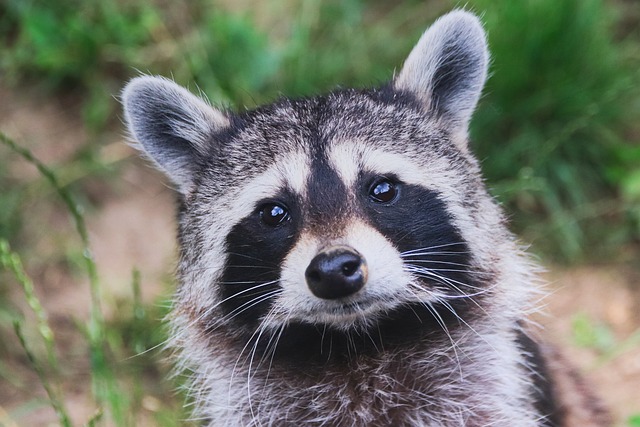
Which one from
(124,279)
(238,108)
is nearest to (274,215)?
(238,108)

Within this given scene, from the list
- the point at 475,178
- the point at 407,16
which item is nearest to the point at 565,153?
the point at 407,16

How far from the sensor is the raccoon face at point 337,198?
2.77 meters

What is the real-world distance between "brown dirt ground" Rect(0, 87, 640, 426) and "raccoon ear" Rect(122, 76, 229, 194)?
0.98 meters

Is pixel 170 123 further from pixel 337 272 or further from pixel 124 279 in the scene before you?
pixel 124 279

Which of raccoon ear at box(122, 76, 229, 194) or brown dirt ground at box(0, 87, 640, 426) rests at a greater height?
raccoon ear at box(122, 76, 229, 194)

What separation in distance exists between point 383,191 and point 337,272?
0.54 m

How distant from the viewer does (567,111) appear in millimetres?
5488

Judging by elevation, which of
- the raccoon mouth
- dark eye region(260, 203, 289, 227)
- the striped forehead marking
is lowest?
the raccoon mouth

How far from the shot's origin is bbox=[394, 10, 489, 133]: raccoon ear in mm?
3414

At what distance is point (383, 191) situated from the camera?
3.00m

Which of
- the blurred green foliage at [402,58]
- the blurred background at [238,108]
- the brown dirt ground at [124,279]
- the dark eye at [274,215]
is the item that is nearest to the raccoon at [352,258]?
the dark eye at [274,215]

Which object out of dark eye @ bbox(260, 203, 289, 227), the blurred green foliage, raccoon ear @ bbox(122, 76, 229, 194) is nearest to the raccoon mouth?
dark eye @ bbox(260, 203, 289, 227)

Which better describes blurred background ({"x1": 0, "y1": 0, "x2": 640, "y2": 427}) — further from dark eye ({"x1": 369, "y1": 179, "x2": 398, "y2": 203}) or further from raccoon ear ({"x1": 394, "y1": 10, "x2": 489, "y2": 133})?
dark eye ({"x1": 369, "y1": 179, "x2": 398, "y2": 203})

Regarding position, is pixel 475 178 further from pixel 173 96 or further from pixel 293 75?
pixel 293 75
